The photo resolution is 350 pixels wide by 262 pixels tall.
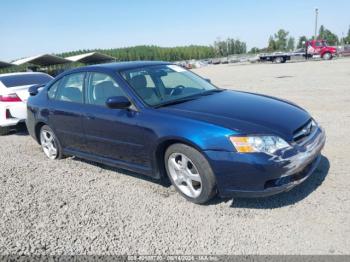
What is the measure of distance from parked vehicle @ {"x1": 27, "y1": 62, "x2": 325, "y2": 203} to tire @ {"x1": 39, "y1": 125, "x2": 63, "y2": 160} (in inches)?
5.3

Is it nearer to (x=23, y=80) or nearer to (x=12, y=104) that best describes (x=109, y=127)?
(x=12, y=104)

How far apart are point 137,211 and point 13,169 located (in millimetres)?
2832

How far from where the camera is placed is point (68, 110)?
4973mm

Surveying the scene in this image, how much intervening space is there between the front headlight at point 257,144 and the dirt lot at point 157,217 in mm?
710

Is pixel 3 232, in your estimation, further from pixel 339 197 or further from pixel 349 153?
pixel 349 153

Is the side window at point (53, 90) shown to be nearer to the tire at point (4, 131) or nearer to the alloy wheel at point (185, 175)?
the alloy wheel at point (185, 175)

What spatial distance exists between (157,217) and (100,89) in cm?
200

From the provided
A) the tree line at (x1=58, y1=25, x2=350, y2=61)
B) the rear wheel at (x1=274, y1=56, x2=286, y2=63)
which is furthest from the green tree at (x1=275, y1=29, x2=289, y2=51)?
the rear wheel at (x1=274, y1=56, x2=286, y2=63)

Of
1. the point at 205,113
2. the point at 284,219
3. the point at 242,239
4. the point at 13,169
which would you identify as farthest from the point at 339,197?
the point at 13,169

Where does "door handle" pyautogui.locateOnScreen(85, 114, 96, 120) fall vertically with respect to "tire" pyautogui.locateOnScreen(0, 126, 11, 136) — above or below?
above

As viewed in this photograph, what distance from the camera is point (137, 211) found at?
374 cm

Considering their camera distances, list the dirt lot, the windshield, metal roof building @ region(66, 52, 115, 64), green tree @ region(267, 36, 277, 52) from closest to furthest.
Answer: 1. the dirt lot
2. the windshield
3. metal roof building @ region(66, 52, 115, 64)
4. green tree @ region(267, 36, 277, 52)

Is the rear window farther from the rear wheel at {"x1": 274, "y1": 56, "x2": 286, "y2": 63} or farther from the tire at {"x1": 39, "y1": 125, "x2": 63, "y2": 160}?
the rear wheel at {"x1": 274, "y1": 56, "x2": 286, "y2": 63}

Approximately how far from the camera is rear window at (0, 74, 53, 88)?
7.89 m
